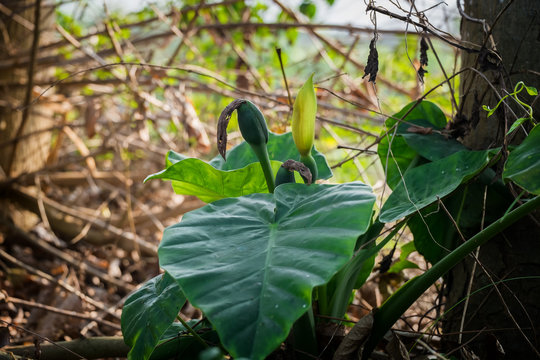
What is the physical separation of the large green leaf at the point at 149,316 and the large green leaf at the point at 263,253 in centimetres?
14

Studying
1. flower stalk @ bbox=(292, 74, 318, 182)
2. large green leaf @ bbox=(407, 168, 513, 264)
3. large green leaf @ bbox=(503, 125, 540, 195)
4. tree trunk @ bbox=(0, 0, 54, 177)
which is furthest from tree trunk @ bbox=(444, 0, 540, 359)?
tree trunk @ bbox=(0, 0, 54, 177)

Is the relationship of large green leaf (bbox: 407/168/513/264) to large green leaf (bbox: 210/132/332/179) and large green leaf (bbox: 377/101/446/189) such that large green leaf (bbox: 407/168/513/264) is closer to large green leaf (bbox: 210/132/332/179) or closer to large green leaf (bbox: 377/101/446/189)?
large green leaf (bbox: 377/101/446/189)

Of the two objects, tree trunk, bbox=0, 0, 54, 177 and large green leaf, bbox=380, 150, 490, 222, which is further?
tree trunk, bbox=0, 0, 54, 177

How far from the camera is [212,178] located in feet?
2.93

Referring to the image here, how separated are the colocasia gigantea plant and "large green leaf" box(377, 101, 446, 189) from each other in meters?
0.02

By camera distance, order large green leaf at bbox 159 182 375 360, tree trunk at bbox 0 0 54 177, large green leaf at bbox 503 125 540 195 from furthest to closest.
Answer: tree trunk at bbox 0 0 54 177 → large green leaf at bbox 503 125 540 195 → large green leaf at bbox 159 182 375 360

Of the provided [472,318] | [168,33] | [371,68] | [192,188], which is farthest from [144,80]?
[472,318]

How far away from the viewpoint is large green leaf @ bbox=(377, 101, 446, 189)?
1.08 metres

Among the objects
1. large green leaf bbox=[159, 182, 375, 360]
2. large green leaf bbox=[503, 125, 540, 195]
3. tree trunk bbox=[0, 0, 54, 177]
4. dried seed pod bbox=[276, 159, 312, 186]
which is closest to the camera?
large green leaf bbox=[159, 182, 375, 360]

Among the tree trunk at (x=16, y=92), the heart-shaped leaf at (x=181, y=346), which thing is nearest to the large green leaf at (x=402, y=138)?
the heart-shaped leaf at (x=181, y=346)

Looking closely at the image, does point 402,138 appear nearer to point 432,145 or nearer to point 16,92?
point 432,145

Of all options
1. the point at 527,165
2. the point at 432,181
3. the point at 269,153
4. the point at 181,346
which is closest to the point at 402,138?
the point at 432,181

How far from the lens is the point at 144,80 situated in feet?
7.37

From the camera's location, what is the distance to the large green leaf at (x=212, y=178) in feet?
2.82
